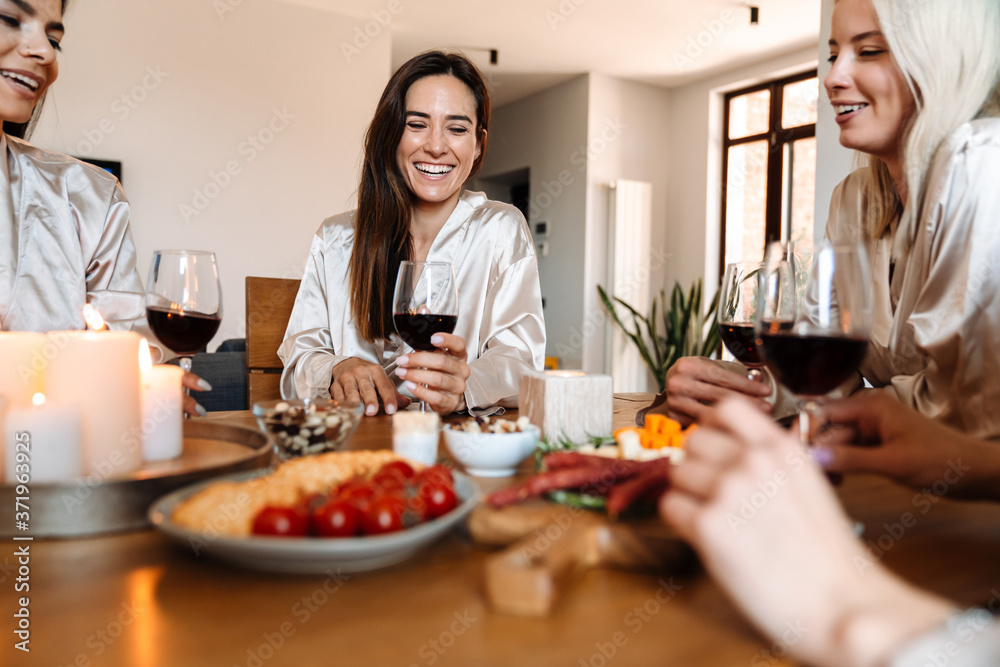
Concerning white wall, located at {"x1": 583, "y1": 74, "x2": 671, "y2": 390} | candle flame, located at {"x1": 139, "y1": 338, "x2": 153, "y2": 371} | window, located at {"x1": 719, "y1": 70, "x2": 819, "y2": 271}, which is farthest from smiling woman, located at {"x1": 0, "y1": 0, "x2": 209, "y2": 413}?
window, located at {"x1": 719, "y1": 70, "x2": 819, "y2": 271}

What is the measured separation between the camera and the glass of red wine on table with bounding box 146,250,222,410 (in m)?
0.94

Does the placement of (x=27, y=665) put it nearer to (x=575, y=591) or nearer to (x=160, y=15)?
(x=575, y=591)

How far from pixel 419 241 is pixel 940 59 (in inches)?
53.6

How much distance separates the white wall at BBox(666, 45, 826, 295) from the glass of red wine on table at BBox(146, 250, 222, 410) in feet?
23.1

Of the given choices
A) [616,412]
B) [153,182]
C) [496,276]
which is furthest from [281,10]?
[616,412]

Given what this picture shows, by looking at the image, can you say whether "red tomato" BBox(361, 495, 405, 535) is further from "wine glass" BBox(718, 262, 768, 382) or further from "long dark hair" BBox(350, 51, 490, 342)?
"long dark hair" BBox(350, 51, 490, 342)

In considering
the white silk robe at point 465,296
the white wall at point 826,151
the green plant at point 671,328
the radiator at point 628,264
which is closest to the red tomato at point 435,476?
the white silk robe at point 465,296

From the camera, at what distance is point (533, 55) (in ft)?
22.9

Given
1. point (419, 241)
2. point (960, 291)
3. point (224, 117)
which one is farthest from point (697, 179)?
point (960, 291)

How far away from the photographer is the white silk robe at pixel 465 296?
6.29 ft

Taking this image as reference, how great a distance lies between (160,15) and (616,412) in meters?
5.34

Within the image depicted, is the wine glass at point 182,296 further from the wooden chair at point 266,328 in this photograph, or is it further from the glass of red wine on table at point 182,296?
the wooden chair at point 266,328

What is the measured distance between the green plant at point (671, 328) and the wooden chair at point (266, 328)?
5455 mm

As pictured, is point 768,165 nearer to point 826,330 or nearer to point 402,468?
point 826,330
